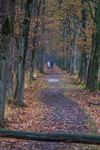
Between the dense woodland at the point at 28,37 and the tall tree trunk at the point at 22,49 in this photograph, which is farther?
the tall tree trunk at the point at 22,49

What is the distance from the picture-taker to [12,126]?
17.5m

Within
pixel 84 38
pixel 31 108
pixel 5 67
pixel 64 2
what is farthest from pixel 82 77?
pixel 5 67

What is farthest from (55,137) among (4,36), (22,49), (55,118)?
(22,49)

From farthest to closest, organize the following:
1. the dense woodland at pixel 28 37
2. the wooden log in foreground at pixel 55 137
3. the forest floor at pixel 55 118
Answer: the dense woodland at pixel 28 37 < the forest floor at pixel 55 118 < the wooden log in foreground at pixel 55 137

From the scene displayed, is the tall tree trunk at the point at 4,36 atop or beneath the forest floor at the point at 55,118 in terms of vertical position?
atop

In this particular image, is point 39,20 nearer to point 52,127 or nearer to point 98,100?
A: point 98,100

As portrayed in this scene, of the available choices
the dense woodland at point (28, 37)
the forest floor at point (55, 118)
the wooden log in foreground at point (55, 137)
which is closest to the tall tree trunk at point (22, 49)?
the dense woodland at point (28, 37)

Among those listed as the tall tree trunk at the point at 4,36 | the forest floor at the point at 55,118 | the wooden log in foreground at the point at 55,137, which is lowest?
the forest floor at the point at 55,118

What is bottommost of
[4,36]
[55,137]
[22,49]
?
[22,49]

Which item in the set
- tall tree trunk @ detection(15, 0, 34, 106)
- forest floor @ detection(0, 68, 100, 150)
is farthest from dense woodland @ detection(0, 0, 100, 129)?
forest floor @ detection(0, 68, 100, 150)

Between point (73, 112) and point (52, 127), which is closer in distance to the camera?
point (52, 127)

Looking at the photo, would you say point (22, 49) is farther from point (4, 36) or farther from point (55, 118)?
point (4, 36)

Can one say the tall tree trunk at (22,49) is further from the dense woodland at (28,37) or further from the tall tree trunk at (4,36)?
the tall tree trunk at (4,36)

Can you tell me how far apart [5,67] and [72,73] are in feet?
169
